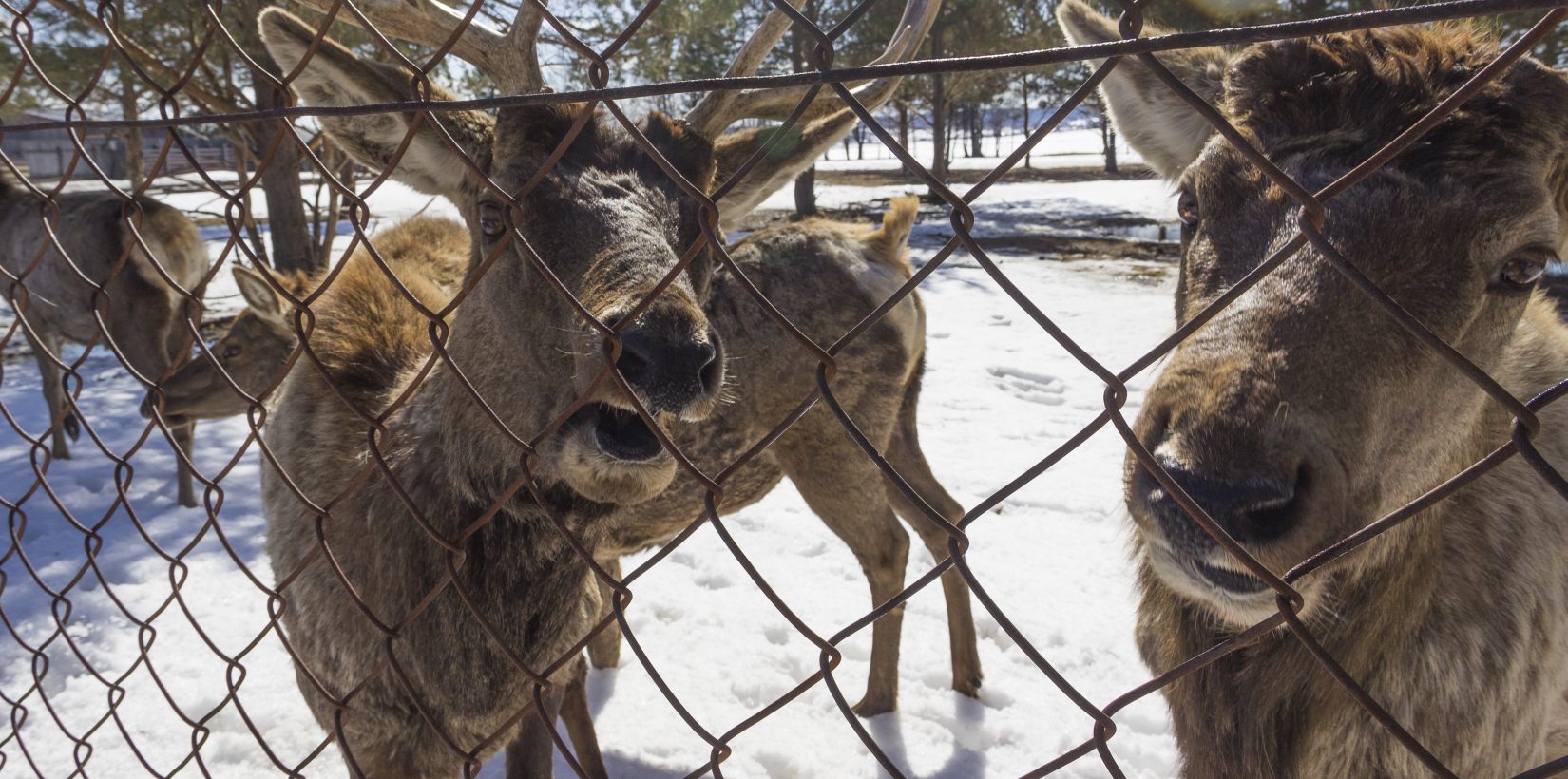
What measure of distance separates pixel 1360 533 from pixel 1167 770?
2.97 meters

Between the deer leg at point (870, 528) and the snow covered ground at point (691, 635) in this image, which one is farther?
the deer leg at point (870, 528)

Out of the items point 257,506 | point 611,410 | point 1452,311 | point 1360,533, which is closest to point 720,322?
point 611,410

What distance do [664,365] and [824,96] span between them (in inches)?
47.9

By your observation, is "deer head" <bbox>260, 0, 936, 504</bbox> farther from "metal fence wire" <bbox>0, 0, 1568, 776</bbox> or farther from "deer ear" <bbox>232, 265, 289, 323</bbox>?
"deer ear" <bbox>232, 265, 289, 323</bbox>

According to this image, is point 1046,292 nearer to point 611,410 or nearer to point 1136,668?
point 1136,668

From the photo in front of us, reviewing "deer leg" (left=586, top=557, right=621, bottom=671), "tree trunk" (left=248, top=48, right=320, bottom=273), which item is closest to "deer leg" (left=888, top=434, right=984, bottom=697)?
"deer leg" (left=586, top=557, right=621, bottom=671)

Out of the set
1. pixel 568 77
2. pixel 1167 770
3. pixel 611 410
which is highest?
pixel 568 77

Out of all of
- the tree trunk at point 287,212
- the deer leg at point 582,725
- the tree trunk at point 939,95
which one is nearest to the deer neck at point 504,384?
the deer leg at point 582,725

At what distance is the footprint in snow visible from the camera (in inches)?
301

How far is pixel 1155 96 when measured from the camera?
224 centimetres

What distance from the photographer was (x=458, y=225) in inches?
185

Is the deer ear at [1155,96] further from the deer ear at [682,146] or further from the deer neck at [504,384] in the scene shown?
the deer neck at [504,384]

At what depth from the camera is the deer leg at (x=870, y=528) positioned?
13.1ft

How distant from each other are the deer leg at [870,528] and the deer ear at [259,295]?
3.02 m
